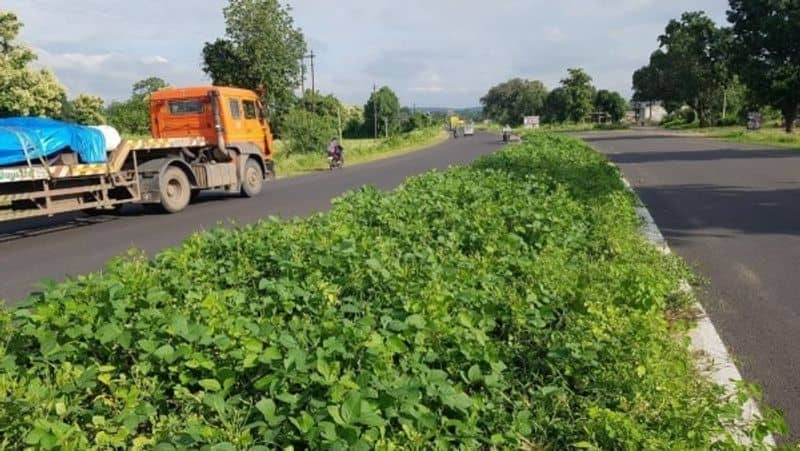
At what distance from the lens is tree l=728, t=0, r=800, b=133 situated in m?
34.4

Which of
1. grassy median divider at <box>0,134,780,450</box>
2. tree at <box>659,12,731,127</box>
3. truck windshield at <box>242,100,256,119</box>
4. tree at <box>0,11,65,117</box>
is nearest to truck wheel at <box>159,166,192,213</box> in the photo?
truck windshield at <box>242,100,256,119</box>

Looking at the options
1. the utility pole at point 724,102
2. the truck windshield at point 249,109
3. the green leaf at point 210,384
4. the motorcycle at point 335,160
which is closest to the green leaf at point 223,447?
the green leaf at point 210,384

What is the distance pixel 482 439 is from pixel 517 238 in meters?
3.00

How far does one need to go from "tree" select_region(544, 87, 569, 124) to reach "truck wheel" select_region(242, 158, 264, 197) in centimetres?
8720

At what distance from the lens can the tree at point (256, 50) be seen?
30.7 m

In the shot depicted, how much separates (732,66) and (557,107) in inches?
2602

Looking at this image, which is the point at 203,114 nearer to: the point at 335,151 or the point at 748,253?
the point at 748,253

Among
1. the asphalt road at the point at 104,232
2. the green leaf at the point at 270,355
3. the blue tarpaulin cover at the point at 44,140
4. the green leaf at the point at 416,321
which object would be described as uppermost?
the blue tarpaulin cover at the point at 44,140

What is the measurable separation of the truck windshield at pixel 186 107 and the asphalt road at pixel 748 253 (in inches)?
408

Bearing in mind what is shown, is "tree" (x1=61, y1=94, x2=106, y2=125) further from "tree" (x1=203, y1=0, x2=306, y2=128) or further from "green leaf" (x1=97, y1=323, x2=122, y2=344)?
"green leaf" (x1=97, y1=323, x2=122, y2=344)

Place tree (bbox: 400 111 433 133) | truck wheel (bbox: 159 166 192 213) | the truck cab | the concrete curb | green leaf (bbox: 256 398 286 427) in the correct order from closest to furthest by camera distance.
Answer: green leaf (bbox: 256 398 286 427) → the concrete curb → truck wheel (bbox: 159 166 192 213) → the truck cab → tree (bbox: 400 111 433 133)

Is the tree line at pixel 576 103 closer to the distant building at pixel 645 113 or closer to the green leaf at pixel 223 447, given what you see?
the distant building at pixel 645 113

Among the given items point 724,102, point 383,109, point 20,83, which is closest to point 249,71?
point 20,83

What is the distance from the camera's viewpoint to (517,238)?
566 cm
